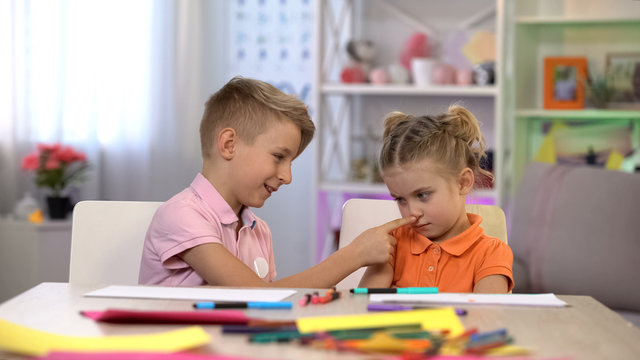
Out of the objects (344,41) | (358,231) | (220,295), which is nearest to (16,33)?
(344,41)

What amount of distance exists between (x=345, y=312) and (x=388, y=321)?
0.09m

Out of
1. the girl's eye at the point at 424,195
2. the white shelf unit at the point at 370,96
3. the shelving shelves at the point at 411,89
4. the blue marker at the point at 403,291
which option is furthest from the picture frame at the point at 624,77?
the blue marker at the point at 403,291

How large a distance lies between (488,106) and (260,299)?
291cm

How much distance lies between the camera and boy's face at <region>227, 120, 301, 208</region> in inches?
54.7

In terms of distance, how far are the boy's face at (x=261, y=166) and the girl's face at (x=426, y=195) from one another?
21 centimetres

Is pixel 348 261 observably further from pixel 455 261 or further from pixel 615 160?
pixel 615 160

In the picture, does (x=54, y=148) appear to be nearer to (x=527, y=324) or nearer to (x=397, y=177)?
(x=397, y=177)

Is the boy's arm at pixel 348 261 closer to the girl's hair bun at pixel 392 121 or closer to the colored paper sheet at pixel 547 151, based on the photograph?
the girl's hair bun at pixel 392 121

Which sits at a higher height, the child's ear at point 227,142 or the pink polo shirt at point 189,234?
the child's ear at point 227,142

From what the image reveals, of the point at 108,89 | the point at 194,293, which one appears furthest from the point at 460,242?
the point at 108,89

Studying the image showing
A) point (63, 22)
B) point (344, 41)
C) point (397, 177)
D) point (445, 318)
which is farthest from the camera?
point (344, 41)

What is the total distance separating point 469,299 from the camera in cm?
92

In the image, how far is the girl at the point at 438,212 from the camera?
128cm

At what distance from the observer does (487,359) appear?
0.66 metres
